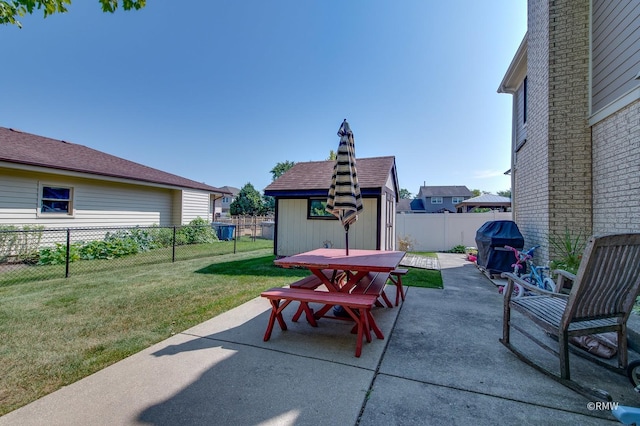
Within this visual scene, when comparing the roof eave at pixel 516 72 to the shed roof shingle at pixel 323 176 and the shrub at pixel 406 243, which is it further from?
the shrub at pixel 406 243

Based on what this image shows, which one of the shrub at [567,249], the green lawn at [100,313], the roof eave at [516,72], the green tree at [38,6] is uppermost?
the roof eave at [516,72]

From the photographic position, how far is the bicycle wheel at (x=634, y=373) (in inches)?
82.3

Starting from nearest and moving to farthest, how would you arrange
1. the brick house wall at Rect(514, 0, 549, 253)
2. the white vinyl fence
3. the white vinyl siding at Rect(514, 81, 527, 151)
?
the brick house wall at Rect(514, 0, 549, 253) < the white vinyl siding at Rect(514, 81, 527, 151) < the white vinyl fence

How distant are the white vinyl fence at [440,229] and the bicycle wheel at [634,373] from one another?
35.2 ft

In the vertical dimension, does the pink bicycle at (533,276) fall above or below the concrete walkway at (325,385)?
above

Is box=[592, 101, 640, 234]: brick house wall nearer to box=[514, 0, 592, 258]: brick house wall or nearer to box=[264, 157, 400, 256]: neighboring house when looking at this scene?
box=[514, 0, 592, 258]: brick house wall

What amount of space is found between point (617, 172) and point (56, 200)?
1462 cm

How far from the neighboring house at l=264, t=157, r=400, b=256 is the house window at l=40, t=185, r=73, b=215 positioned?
7.27 metres

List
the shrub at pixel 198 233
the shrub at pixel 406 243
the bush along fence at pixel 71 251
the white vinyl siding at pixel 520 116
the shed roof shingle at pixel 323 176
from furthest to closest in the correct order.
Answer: the shrub at pixel 198 233 < the shrub at pixel 406 243 < the shed roof shingle at pixel 323 176 < the white vinyl siding at pixel 520 116 < the bush along fence at pixel 71 251

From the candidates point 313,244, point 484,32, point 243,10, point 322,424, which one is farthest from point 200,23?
point 322,424

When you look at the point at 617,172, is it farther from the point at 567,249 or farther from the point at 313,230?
the point at 313,230

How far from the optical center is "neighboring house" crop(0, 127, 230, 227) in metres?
8.14

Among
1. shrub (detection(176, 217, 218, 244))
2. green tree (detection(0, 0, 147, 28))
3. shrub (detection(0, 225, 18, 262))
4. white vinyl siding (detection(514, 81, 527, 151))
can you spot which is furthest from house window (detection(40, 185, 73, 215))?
white vinyl siding (detection(514, 81, 527, 151))

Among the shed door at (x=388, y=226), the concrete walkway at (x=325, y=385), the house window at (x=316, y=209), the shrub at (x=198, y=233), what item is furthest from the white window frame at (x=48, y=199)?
the shed door at (x=388, y=226)
